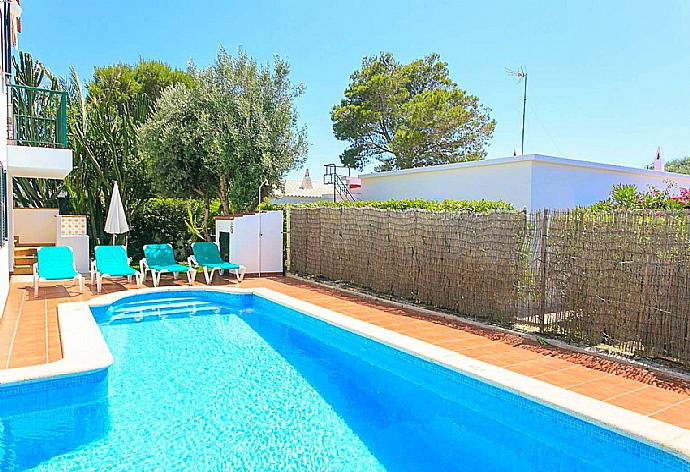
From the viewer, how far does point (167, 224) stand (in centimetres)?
2098

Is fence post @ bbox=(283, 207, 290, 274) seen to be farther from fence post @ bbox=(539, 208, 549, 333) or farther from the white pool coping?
fence post @ bbox=(539, 208, 549, 333)

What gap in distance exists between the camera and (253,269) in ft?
52.6

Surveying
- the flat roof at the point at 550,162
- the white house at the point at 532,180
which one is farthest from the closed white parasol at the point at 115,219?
the flat roof at the point at 550,162

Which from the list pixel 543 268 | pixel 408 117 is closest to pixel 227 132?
pixel 543 268

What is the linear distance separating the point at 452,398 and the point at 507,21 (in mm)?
20878

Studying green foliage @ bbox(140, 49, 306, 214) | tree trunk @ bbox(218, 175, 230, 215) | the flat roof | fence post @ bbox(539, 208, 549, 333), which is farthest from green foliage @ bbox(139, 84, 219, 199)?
fence post @ bbox(539, 208, 549, 333)

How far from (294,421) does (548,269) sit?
490cm

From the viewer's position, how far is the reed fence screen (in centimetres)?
677

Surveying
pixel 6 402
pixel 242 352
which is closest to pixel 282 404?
pixel 242 352

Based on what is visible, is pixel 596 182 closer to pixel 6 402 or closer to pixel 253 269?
pixel 253 269

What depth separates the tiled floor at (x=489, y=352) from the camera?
5590 millimetres

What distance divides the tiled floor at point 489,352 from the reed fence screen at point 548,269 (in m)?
0.57

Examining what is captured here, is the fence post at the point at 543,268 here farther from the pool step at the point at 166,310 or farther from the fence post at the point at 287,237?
the fence post at the point at 287,237

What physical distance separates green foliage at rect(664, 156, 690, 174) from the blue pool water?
45621 mm
